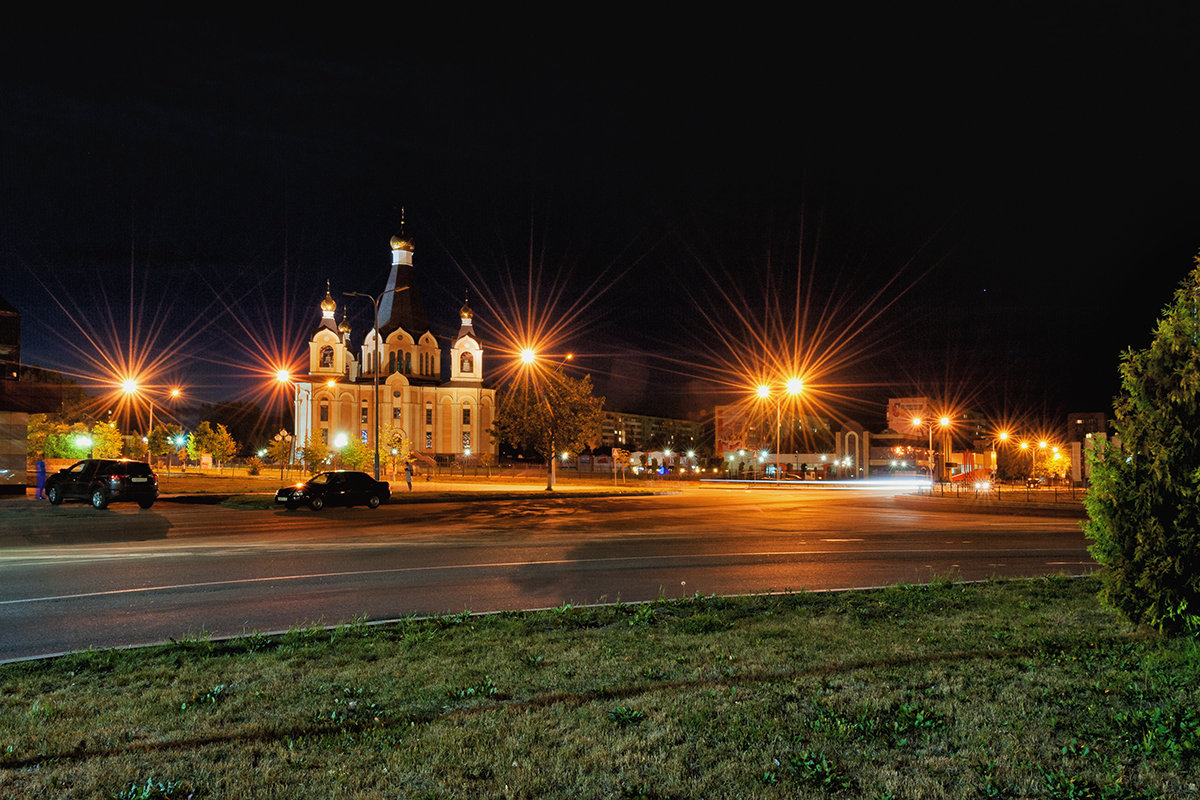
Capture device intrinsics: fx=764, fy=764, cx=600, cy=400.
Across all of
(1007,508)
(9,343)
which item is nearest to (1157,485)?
(1007,508)

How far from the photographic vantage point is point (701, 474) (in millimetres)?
73375

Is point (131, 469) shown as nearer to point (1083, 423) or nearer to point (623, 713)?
point (623, 713)

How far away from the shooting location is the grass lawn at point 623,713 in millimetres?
4223

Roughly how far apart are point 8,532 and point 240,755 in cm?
1821

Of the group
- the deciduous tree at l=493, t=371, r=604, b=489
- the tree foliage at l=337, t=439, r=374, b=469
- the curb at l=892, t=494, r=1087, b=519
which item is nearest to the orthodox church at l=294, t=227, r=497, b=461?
the tree foliage at l=337, t=439, r=374, b=469

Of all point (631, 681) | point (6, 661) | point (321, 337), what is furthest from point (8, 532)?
point (321, 337)

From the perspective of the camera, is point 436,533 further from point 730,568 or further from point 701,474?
point 701,474

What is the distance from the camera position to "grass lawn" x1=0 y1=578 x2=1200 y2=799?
13.9ft

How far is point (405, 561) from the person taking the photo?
13617mm

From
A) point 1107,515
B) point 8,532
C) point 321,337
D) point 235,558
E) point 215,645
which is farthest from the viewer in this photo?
point 321,337

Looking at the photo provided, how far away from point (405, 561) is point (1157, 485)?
1103 centimetres

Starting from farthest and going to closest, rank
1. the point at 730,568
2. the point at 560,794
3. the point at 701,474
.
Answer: the point at 701,474 → the point at 730,568 → the point at 560,794

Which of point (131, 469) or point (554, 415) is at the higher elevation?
point (554, 415)

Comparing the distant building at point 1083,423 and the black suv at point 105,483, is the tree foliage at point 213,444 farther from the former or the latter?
the distant building at point 1083,423
